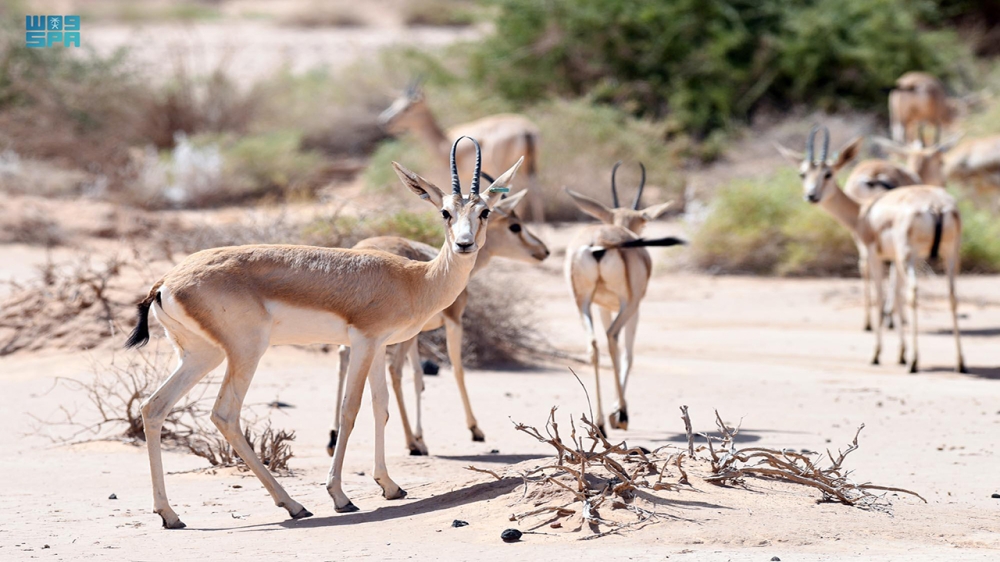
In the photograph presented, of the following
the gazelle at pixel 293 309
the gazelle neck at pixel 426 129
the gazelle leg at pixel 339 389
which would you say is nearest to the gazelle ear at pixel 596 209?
the gazelle leg at pixel 339 389

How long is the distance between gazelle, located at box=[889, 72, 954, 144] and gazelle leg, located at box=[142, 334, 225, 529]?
64.0 feet

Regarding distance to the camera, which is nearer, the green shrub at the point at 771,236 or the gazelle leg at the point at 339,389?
the gazelle leg at the point at 339,389

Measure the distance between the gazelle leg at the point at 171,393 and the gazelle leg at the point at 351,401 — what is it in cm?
72

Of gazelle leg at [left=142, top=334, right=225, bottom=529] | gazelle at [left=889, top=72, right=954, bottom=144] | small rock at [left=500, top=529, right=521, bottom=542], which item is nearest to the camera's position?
small rock at [left=500, top=529, right=521, bottom=542]

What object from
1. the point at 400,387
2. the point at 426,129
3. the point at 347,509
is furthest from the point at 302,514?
the point at 426,129

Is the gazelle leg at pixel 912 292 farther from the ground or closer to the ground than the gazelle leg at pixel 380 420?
farther from the ground

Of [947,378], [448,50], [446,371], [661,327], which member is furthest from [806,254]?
[448,50]

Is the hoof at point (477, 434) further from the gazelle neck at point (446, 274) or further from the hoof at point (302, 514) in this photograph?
the hoof at point (302, 514)

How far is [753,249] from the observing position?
18141 mm

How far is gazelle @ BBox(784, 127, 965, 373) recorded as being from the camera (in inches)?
474

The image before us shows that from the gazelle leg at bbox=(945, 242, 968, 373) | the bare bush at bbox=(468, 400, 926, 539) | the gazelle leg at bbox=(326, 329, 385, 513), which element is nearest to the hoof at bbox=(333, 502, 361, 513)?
the gazelle leg at bbox=(326, 329, 385, 513)

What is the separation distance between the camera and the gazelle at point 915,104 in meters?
23.5

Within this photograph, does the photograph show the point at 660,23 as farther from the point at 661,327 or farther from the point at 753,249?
the point at 661,327

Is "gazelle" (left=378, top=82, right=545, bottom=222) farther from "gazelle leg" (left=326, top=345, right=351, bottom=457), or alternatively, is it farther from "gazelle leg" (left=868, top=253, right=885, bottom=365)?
"gazelle leg" (left=326, top=345, right=351, bottom=457)
